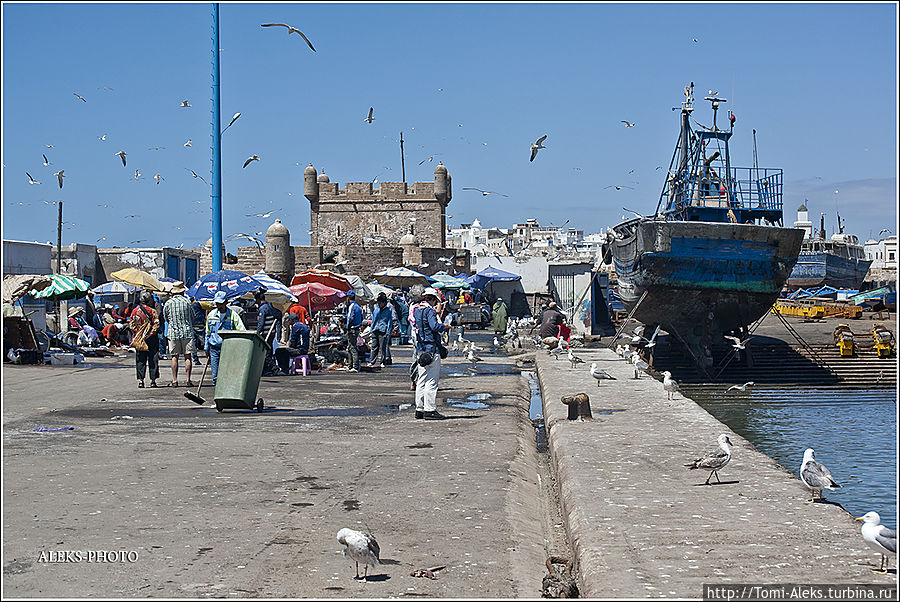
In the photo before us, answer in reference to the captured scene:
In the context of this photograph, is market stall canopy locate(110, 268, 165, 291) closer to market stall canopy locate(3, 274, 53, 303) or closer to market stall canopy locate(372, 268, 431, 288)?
market stall canopy locate(3, 274, 53, 303)

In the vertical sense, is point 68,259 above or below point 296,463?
above

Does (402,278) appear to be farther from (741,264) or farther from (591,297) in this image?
(741,264)

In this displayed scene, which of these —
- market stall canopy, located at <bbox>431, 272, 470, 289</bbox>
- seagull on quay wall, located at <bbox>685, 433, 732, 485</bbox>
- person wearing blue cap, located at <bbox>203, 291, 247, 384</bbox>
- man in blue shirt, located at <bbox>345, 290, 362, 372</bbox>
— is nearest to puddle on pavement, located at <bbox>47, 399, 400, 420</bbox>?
person wearing blue cap, located at <bbox>203, 291, 247, 384</bbox>

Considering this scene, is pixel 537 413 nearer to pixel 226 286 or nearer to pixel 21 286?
pixel 226 286

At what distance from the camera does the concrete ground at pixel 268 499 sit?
488 cm

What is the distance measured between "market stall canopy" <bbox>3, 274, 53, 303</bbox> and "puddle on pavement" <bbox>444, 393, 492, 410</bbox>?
10.6 metres

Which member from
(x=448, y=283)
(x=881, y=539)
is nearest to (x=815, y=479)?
(x=881, y=539)

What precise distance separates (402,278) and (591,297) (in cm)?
726

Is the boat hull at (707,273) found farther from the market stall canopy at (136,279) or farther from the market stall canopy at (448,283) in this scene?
the market stall canopy at (448,283)

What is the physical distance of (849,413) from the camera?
16422 millimetres

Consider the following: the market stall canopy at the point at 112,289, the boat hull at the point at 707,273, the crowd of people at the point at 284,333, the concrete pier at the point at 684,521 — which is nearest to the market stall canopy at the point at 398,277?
the crowd of people at the point at 284,333

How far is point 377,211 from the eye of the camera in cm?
6053

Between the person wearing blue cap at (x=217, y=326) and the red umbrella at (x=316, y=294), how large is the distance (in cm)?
541

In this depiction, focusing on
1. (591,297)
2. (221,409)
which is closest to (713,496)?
(221,409)
